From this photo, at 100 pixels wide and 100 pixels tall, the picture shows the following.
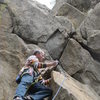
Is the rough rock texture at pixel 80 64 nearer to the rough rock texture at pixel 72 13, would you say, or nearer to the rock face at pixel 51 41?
the rock face at pixel 51 41

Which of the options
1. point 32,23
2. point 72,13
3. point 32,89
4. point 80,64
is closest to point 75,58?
point 80,64

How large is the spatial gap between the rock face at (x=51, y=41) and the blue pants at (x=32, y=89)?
1.00 meters

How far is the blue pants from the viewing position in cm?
830

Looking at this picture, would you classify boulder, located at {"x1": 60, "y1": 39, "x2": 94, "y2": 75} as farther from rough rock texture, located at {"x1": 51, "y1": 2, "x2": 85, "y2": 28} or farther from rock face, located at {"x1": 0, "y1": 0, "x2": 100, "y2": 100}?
rough rock texture, located at {"x1": 51, "y1": 2, "x2": 85, "y2": 28}

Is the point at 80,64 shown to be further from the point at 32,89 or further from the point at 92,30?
the point at 32,89

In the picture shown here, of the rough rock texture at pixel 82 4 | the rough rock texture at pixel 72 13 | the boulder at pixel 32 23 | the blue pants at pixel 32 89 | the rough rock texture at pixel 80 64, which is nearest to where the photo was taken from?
the blue pants at pixel 32 89

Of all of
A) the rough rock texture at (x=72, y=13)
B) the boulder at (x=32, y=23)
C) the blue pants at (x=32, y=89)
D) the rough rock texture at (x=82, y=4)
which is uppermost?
the rough rock texture at (x=82, y=4)

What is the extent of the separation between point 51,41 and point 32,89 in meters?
3.54

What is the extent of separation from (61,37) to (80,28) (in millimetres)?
1102

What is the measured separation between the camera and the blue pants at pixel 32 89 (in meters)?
8.30

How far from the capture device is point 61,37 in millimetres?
12148

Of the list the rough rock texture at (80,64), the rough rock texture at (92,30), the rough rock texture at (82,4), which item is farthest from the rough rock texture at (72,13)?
the rough rock texture at (80,64)

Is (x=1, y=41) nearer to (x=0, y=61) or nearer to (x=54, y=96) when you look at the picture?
(x=0, y=61)

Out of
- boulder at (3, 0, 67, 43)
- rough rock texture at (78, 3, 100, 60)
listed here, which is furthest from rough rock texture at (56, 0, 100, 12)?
boulder at (3, 0, 67, 43)
